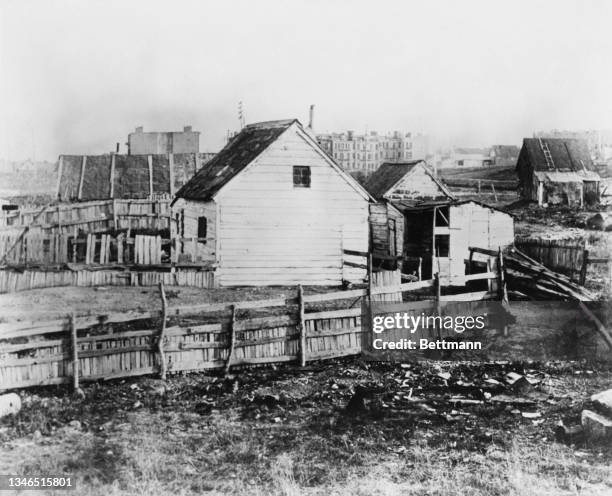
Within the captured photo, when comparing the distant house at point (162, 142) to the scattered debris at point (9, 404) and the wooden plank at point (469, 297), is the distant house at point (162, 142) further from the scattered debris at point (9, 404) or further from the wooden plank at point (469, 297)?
the scattered debris at point (9, 404)

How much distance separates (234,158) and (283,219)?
11.5ft

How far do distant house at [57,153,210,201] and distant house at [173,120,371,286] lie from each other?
22.6 meters

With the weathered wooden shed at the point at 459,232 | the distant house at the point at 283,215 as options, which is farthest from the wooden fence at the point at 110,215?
the weathered wooden shed at the point at 459,232

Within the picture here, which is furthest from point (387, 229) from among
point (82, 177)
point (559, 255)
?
point (82, 177)

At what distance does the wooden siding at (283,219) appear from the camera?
67.5 ft

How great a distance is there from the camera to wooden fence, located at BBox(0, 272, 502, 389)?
404 inches

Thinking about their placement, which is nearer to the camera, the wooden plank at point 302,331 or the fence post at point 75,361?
the fence post at point 75,361

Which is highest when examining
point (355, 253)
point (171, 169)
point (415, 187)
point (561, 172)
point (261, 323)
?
point (171, 169)

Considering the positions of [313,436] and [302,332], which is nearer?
[313,436]

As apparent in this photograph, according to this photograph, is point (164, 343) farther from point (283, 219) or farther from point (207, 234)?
point (207, 234)

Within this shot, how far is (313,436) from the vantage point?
916 centimetres

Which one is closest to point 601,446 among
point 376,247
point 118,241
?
point 118,241

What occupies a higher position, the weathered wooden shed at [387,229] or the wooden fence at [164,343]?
the weathered wooden shed at [387,229]

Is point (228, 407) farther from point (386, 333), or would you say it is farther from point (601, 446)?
point (601, 446)
